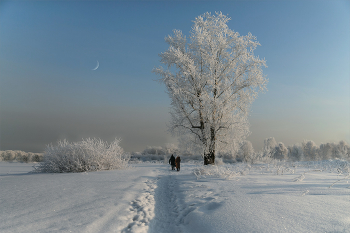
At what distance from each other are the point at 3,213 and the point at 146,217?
2.51 metres

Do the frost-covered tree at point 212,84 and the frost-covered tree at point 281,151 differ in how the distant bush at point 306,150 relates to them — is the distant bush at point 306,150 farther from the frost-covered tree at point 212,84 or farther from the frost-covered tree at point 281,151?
the frost-covered tree at point 212,84

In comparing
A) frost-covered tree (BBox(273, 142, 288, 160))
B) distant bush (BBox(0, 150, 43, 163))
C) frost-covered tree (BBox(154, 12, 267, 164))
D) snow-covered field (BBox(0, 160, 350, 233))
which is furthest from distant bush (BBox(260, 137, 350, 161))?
snow-covered field (BBox(0, 160, 350, 233))

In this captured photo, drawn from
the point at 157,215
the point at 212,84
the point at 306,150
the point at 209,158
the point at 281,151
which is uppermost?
the point at 212,84

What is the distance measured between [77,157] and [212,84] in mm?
9358

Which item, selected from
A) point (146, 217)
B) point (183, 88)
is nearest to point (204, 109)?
point (183, 88)

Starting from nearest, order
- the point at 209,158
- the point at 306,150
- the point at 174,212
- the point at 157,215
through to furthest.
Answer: the point at 157,215 < the point at 174,212 < the point at 209,158 < the point at 306,150

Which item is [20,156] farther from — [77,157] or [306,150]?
[306,150]

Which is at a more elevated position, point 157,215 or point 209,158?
point 209,158

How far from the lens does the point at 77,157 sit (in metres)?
10.6

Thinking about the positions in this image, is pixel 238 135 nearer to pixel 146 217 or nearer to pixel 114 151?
pixel 114 151

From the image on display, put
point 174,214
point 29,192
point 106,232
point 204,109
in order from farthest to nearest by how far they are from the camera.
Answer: point 204,109 < point 29,192 < point 174,214 < point 106,232

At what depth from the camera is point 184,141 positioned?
13047 millimetres

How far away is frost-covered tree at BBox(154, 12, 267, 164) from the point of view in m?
12.0

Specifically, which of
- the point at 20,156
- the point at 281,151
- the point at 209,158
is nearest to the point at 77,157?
the point at 209,158
